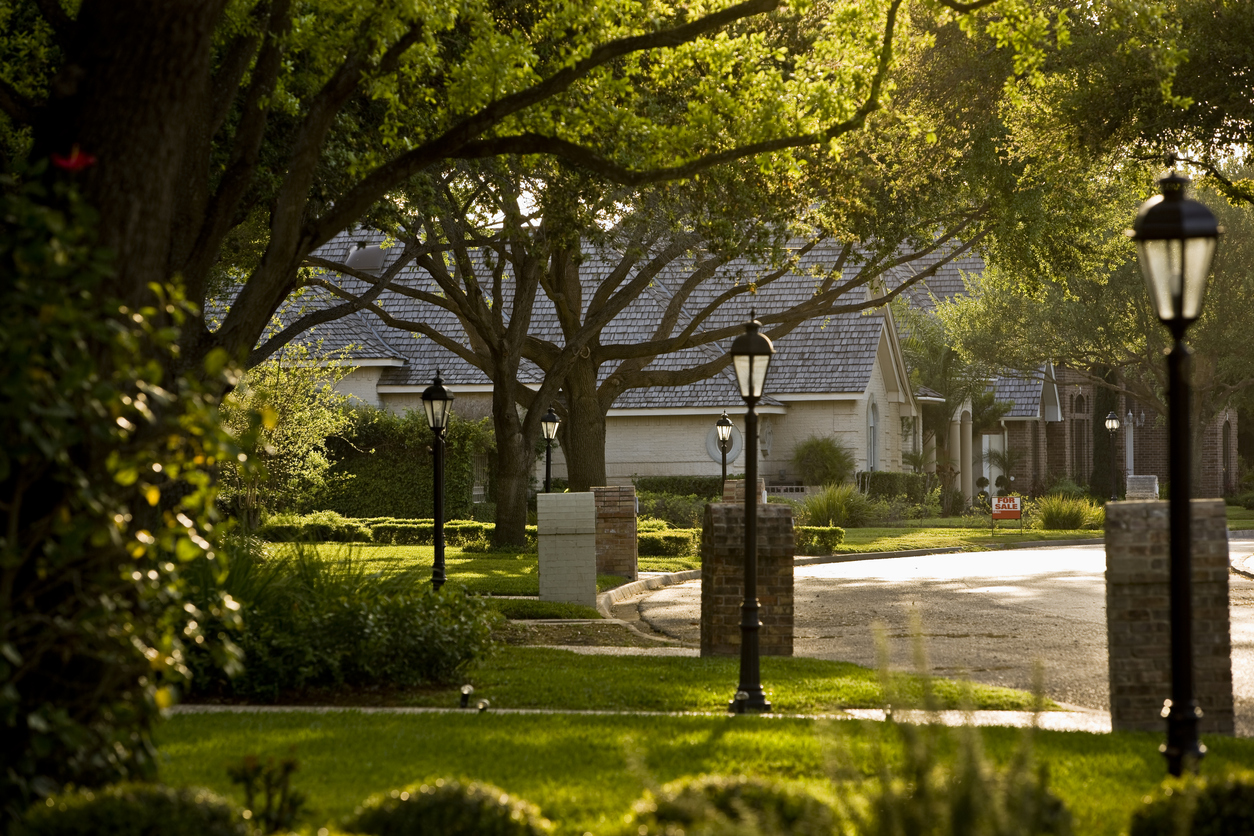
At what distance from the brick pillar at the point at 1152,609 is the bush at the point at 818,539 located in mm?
20251

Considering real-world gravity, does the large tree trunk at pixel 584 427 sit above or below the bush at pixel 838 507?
above

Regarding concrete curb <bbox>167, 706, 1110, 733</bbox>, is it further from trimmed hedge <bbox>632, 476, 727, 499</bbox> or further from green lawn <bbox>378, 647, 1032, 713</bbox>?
trimmed hedge <bbox>632, 476, 727, 499</bbox>

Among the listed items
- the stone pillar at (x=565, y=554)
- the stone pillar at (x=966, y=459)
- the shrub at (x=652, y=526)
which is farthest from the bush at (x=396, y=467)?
the stone pillar at (x=966, y=459)

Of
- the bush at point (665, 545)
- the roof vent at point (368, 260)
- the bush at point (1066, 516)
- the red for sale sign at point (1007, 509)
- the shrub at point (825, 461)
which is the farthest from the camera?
the roof vent at point (368, 260)

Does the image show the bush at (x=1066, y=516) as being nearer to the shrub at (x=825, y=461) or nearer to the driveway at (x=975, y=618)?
the shrub at (x=825, y=461)

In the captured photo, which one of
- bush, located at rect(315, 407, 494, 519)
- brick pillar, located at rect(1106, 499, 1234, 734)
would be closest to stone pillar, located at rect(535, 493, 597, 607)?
brick pillar, located at rect(1106, 499, 1234, 734)

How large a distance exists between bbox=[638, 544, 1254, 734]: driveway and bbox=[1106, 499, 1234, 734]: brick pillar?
3.29 ft

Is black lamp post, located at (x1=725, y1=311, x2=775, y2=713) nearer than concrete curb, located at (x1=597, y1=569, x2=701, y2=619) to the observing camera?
Yes

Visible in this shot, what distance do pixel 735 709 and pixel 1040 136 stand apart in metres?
12.7

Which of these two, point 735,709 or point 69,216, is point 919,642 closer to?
point 69,216

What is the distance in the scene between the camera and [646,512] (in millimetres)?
34594

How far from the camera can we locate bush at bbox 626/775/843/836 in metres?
4.00

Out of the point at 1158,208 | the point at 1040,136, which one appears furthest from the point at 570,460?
the point at 1158,208

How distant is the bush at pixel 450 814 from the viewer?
425cm
